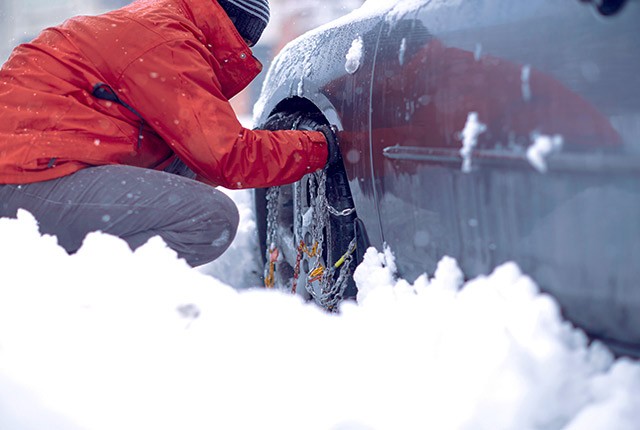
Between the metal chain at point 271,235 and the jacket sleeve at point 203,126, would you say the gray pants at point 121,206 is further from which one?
the metal chain at point 271,235

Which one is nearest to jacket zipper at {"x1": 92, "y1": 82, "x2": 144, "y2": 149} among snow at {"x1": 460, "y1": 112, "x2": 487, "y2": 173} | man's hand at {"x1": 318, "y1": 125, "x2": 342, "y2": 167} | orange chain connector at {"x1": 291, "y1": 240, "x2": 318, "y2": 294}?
man's hand at {"x1": 318, "y1": 125, "x2": 342, "y2": 167}

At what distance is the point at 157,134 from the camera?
2.24 metres

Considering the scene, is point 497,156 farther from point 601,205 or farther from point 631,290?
point 631,290

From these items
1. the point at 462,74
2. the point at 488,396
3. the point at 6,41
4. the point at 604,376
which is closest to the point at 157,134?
the point at 462,74

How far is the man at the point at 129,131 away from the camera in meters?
2.02

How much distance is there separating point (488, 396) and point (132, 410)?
2.46ft

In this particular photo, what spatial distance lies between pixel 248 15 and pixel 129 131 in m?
0.57

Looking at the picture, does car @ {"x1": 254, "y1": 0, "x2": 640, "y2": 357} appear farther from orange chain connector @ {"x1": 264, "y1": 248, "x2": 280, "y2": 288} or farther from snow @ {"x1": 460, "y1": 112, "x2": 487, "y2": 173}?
orange chain connector @ {"x1": 264, "y1": 248, "x2": 280, "y2": 288}

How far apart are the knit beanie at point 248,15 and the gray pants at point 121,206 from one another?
1.88 feet

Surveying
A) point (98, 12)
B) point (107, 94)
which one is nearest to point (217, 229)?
point (107, 94)

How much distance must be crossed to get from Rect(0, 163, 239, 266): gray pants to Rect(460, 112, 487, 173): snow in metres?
1.02

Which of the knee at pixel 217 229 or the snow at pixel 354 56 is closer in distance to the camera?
the snow at pixel 354 56

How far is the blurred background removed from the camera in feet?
19.3

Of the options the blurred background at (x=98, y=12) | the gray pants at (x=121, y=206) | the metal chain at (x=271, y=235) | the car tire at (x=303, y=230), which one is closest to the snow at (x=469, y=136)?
the car tire at (x=303, y=230)
